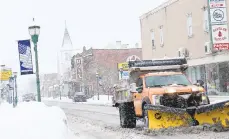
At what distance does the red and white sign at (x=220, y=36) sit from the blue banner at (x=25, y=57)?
14.3m

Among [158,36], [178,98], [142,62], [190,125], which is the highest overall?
[158,36]

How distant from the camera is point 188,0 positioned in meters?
35.9

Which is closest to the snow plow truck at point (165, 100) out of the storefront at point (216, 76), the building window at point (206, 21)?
the storefront at point (216, 76)

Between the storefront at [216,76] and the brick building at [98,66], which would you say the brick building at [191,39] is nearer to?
the storefront at [216,76]

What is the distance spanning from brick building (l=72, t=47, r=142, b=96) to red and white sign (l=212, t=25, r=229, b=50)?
44.4 m

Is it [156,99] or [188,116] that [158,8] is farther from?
[188,116]

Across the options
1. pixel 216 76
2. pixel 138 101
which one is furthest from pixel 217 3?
pixel 138 101

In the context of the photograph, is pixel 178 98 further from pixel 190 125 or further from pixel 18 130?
pixel 18 130

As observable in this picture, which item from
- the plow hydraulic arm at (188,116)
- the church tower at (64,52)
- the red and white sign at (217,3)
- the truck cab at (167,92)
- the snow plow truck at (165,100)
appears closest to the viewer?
the plow hydraulic arm at (188,116)

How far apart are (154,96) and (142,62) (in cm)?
271

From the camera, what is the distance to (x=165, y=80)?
14.8 m

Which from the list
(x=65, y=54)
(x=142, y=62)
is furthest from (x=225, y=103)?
(x=65, y=54)

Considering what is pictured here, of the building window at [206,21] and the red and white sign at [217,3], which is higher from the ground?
the red and white sign at [217,3]

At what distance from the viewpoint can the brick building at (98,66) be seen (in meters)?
75.8
